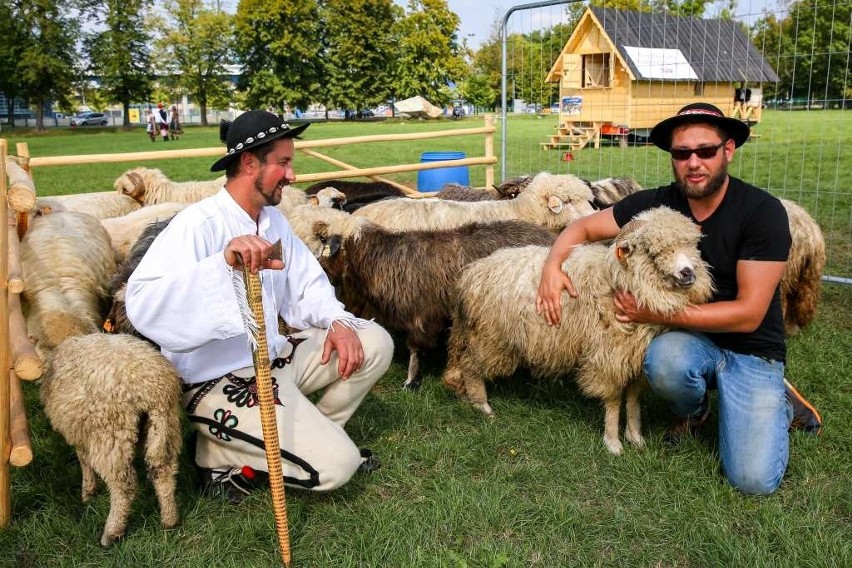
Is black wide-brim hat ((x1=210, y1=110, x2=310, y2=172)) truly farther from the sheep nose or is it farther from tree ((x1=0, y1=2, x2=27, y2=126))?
tree ((x1=0, y1=2, x2=27, y2=126))

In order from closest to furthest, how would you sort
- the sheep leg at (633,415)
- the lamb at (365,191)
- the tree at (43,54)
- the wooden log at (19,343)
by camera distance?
the wooden log at (19,343) → the sheep leg at (633,415) → the lamb at (365,191) → the tree at (43,54)

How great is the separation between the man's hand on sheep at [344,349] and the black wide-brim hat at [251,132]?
3.09ft

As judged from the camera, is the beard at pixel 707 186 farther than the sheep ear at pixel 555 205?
No

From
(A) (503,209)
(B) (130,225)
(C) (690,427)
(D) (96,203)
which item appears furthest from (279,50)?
(C) (690,427)

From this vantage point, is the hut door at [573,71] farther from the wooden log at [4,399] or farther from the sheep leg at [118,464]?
the sheep leg at [118,464]

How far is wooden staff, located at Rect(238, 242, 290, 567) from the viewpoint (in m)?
2.58

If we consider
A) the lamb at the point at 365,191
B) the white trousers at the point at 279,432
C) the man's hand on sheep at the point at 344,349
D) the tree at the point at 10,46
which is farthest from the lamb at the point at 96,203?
the tree at the point at 10,46

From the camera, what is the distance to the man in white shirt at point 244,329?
107 inches

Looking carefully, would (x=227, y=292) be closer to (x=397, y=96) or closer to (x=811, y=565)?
(x=811, y=565)

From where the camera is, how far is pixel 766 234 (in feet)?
10.5

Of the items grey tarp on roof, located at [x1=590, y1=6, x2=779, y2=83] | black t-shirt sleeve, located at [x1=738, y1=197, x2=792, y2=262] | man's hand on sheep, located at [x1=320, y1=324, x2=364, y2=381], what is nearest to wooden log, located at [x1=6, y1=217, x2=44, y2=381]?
man's hand on sheep, located at [x1=320, y1=324, x2=364, y2=381]

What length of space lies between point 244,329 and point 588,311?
1873mm

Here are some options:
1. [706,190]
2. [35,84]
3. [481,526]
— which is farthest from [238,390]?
[35,84]

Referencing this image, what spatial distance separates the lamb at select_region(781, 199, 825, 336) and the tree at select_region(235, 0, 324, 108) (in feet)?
175
